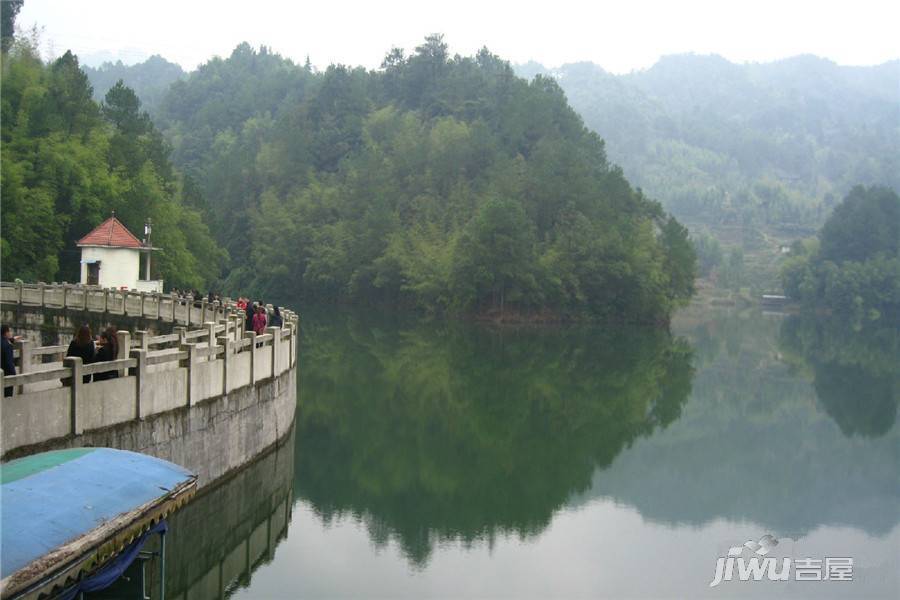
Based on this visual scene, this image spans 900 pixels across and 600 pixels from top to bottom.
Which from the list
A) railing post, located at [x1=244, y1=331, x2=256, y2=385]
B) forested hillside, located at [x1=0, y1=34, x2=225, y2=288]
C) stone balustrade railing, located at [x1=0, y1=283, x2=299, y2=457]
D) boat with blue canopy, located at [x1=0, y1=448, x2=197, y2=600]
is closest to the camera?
boat with blue canopy, located at [x1=0, y1=448, x2=197, y2=600]

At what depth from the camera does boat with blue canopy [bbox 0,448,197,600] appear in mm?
9375

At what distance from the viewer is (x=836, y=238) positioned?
433 ft

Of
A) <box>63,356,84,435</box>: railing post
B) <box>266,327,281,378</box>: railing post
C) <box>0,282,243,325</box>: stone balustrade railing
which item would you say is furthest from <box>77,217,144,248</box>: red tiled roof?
<box>63,356,84,435</box>: railing post

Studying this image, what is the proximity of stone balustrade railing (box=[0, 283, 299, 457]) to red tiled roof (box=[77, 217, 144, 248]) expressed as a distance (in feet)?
56.7

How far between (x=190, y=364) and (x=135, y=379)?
2300 mm

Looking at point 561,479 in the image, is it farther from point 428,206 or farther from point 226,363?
point 428,206

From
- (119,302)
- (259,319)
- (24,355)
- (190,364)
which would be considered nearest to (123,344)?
(190,364)

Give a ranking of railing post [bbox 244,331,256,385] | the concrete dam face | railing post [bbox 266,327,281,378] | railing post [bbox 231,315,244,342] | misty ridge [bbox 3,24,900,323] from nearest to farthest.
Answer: the concrete dam face → railing post [bbox 244,331,256,385] → railing post [bbox 231,315,244,342] → railing post [bbox 266,327,281,378] → misty ridge [bbox 3,24,900,323]

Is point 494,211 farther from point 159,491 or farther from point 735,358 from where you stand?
point 159,491

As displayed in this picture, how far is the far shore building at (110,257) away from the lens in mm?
44719

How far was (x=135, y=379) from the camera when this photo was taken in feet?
57.0

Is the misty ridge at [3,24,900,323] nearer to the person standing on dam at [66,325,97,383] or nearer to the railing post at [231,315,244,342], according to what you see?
the railing post at [231,315,244,342]

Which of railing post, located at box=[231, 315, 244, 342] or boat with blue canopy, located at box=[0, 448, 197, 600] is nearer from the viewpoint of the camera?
boat with blue canopy, located at box=[0, 448, 197, 600]

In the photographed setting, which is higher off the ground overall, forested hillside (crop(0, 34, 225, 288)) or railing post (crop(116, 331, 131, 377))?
forested hillside (crop(0, 34, 225, 288))
